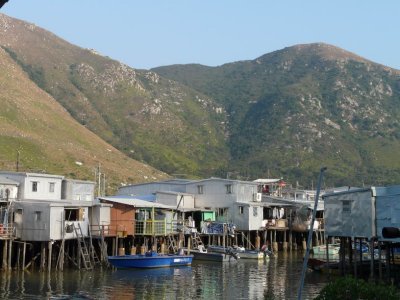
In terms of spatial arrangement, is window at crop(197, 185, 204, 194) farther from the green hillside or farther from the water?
the green hillside

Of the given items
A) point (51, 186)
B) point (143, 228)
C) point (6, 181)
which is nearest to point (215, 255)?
point (143, 228)

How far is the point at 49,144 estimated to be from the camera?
145000 mm

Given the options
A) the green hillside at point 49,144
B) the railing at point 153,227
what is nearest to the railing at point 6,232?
the railing at point 153,227

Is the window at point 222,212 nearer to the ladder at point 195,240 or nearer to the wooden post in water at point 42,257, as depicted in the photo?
the ladder at point 195,240

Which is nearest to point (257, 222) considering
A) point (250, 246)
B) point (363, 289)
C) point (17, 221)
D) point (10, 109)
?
point (250, 246)

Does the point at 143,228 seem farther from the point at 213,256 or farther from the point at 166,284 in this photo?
the point at 166,284

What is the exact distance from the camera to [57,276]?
54.6 m

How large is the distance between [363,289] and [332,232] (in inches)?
1299

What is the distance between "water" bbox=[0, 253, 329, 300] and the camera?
4688 centimetres

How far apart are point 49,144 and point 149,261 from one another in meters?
87.2

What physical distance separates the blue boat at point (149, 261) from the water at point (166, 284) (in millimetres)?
957

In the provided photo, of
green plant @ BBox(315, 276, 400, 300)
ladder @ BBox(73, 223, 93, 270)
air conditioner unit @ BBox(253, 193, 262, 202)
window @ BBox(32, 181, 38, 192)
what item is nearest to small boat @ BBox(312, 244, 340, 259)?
air conditioner unit @ BBox(253, 193, 262, 202)

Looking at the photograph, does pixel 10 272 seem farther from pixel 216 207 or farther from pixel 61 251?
pixel 216 207

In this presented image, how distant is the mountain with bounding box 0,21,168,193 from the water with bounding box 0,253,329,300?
61.3 metres
